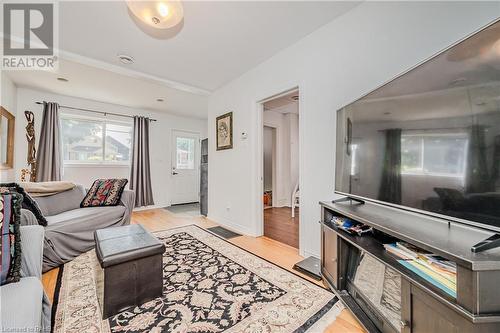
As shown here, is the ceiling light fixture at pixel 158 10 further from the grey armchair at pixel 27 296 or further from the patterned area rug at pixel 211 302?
the patterned area rug at pixel 211 302

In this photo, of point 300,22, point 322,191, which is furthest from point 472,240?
point 300,22

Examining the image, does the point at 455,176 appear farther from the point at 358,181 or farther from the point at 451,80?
the point at 358,181

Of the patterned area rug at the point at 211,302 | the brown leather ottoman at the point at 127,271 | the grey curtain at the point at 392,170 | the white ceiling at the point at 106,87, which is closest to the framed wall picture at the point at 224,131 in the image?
the white ceiling at the point at 106,87

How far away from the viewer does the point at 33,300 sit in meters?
0.89

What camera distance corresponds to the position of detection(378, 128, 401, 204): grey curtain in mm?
1140

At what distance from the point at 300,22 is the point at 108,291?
2.78m

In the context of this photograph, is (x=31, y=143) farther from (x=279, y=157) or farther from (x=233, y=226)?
(x=279, y=157)

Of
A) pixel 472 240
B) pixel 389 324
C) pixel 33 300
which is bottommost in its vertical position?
pixel 389 324

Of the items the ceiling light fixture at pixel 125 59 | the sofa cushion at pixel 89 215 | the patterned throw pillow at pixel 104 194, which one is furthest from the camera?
the patterned throw pillow at pixel 104 194

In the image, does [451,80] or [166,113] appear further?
[166,113]

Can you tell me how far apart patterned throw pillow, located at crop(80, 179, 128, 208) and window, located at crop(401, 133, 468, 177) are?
3275mm

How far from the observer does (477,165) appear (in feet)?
2.56

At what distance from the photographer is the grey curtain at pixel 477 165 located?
0.75 metres

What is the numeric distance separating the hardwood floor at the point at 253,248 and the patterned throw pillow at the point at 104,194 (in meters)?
0.77
